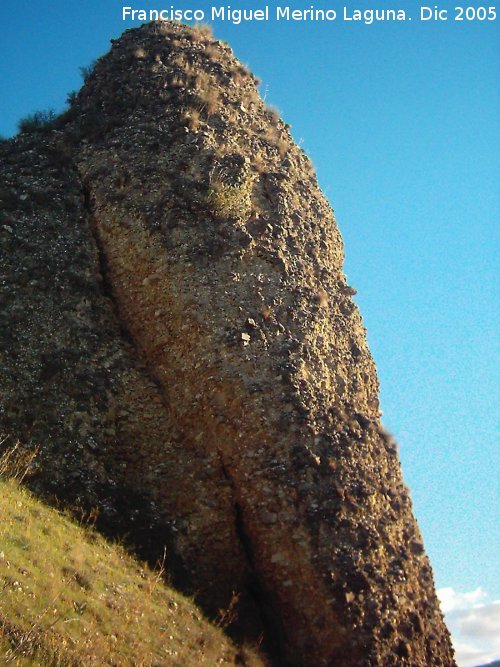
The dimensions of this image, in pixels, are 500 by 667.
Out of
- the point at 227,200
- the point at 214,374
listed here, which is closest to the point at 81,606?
the point at 214,374

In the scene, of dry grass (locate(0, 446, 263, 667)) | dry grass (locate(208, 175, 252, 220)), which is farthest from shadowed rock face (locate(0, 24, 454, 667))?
dry grass (locate(0, 446, 263, 667))

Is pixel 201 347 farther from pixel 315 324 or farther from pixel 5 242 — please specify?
pixel 5 242

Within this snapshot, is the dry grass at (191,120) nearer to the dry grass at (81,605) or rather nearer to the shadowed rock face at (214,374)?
the shadowed rock face at (214,374)

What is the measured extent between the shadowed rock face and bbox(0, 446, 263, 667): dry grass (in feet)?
2.16

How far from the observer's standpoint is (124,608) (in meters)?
11.4

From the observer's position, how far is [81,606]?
10914 mm

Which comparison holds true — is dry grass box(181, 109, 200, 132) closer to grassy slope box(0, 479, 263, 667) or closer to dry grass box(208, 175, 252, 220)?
dry grass box(208, 175, 252, 220)

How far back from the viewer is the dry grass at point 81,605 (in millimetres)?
10016

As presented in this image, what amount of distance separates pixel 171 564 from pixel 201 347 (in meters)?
3.76

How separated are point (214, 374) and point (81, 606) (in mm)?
4739

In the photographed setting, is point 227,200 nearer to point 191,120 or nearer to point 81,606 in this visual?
point 191,120

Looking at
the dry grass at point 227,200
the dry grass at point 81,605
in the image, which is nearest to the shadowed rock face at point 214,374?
the dry grass at point 227,200

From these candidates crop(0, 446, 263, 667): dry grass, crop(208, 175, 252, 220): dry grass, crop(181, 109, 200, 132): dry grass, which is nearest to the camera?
crop(0, 446, 263, 667): dry grass

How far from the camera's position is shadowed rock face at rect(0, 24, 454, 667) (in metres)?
12.9
